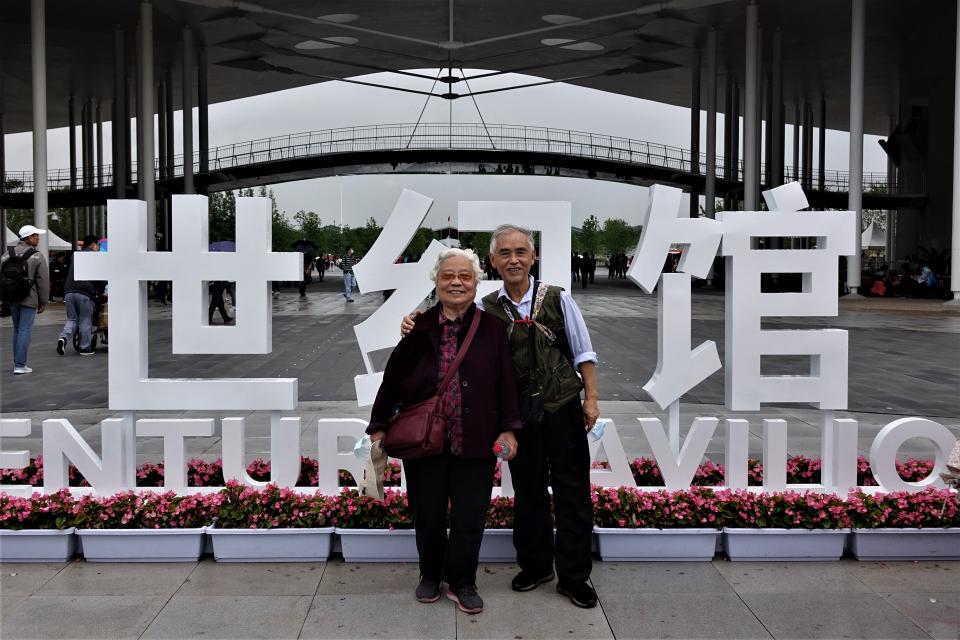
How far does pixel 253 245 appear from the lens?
A: 532 cm

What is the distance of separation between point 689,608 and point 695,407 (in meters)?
5.88

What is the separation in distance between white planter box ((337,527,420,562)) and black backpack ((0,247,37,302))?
8917 mm

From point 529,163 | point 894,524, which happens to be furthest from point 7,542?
point 529,163

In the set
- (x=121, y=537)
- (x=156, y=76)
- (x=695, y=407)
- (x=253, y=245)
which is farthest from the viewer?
(x=156, y=76)

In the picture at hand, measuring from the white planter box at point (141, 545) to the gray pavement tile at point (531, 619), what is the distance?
1.68 m

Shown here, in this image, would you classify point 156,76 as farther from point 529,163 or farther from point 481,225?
point 481,225

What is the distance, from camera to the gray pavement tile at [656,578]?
443 cm

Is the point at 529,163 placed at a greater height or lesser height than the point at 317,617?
greater

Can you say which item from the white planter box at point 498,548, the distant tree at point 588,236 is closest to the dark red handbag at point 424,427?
the white planter box at point 498,548

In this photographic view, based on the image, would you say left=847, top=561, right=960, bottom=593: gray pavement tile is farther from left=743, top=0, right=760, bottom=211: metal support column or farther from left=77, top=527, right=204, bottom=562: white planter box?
left=743, top=0, right=760, bottom=211: metal support column

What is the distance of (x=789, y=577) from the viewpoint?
4.61m

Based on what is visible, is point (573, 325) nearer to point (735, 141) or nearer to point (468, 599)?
point (468, 599)

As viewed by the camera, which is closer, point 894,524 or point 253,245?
point 894,524

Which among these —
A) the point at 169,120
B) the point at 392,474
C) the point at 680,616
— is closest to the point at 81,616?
the point at 392,474
